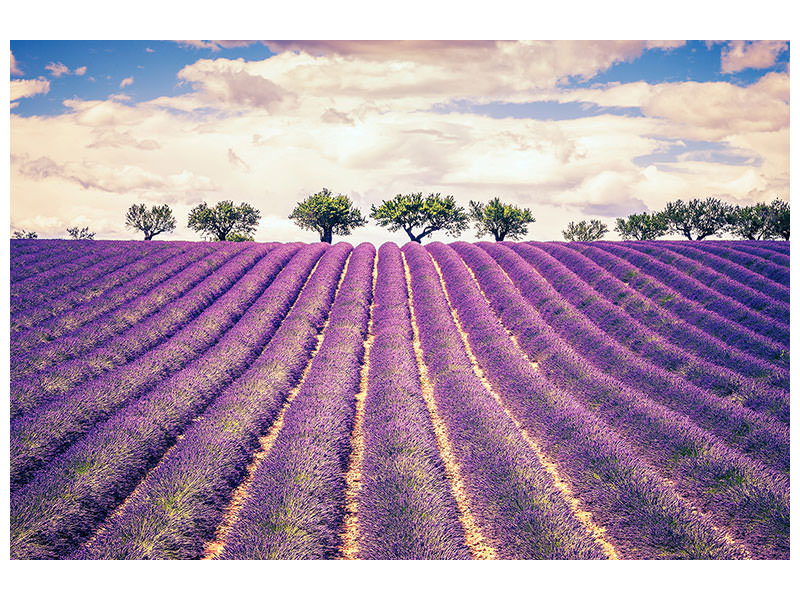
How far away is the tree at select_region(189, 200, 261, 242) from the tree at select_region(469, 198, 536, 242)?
24635 millimetres

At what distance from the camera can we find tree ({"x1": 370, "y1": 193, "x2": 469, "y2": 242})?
42.8 metres

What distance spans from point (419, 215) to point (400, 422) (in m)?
39.3

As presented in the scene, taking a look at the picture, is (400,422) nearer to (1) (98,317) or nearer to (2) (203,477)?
(2) (203,477)

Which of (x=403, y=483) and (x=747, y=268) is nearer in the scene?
(x=403, y=483)

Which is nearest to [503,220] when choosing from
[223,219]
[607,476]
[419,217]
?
[419,217]

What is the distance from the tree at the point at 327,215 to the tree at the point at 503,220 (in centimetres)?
1327

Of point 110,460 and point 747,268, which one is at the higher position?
point 747,268

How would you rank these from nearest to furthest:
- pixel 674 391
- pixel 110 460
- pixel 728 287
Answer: pixel 110 460, pixel 674 391, pixel 728 287

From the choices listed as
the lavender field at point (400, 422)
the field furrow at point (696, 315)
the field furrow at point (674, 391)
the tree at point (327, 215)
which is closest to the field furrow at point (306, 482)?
the lavender field at point (400, 422)

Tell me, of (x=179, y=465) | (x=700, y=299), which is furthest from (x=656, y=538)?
(x=700, y=299)

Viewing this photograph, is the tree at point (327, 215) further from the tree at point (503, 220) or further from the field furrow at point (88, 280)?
the field furrow at point (88, 280)

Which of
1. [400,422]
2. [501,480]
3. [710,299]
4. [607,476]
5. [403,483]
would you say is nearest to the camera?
Answer: [403,483]

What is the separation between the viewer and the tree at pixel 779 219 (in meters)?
34.9

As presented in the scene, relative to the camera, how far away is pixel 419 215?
43.3 meters
